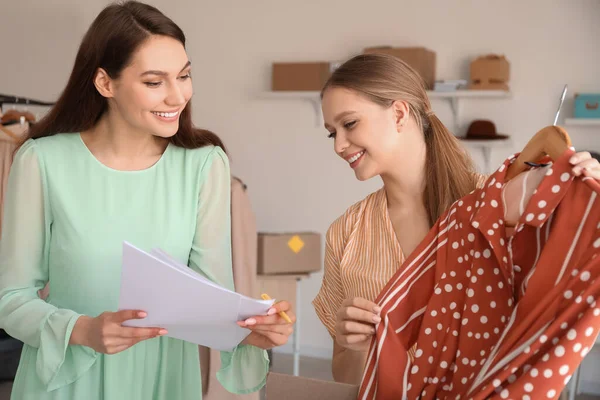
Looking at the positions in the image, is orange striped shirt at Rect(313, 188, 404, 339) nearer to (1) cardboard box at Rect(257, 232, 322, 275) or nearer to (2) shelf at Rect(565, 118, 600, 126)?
(1) cardboard box at Rect(257, 232, 322, 275)

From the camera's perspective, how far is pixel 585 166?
3.91 ft

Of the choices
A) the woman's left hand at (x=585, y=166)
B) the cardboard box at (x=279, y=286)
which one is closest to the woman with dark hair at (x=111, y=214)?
the woman's left hand at (x=585, y=166)

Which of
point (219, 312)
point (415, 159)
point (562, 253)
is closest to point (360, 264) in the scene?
point (415, 159)

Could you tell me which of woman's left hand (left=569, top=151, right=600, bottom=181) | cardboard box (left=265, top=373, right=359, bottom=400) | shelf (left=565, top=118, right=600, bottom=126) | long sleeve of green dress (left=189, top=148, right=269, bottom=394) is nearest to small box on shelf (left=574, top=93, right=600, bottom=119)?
shelf (left=565, top=118, right=600, bottom=126)

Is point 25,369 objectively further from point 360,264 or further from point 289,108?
point 289,108

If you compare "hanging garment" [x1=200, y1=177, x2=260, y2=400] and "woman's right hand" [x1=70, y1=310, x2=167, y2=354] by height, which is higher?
"woman's right hand" [x1=70, y1=310, x2=167, y2=354]

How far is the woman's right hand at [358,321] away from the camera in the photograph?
1.41 metres

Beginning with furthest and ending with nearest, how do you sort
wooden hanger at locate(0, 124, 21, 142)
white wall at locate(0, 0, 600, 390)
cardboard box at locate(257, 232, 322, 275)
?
white wall at locate(0, 0, 600, 390) → cardboard box at locate(257, 232, 322, 275) → wooden hanger at locate(0, 124, 21, 142)

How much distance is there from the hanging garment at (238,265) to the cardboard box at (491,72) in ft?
6.21

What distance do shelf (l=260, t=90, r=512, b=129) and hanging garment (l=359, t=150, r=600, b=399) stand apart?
3489 mm

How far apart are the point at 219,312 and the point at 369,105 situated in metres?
0.67

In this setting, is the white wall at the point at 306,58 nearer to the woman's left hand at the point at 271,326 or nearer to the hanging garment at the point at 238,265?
the hanging garment at the point at 238,265

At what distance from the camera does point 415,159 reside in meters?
1.86

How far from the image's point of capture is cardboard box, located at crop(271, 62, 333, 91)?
5152 millimetres
